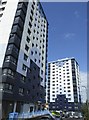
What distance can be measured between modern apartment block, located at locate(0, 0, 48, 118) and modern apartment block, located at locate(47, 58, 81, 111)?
44.4 meters

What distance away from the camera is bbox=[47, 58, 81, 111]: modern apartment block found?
299ft

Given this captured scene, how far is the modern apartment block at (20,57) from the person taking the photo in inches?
1318

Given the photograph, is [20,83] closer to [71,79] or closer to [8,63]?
[8,63]

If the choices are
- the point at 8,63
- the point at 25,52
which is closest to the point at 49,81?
the point at 25,52

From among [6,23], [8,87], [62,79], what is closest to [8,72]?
[8,87]

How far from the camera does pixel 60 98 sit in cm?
9419

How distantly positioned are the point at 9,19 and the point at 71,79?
61951 mm

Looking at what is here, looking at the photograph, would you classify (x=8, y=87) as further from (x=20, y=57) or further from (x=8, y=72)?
(x=20, y=57)

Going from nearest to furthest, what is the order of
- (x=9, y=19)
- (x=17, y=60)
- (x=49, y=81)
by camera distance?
(x=17, y=60)
(x=9, y=19)
(x=49, y=81)

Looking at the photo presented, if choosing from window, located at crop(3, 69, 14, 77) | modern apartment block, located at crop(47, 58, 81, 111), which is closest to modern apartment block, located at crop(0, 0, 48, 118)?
window, located at crop(3, 69, 14, 77)

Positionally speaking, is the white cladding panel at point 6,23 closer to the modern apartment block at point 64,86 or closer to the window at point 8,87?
the window at point 8,87

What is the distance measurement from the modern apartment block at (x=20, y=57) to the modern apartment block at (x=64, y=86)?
44.4 m

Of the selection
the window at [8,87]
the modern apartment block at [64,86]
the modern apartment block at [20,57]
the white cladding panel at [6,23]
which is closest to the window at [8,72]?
the modern apartment block at [20,57]

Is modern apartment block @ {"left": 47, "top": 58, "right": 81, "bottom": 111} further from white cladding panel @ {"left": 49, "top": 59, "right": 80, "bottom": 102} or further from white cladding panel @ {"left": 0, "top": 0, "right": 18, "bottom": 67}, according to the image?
white cladding panel @ {"left": 0, "top": 0, "right": 18, "bottom": 67}
